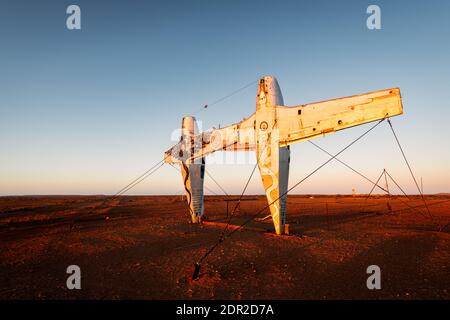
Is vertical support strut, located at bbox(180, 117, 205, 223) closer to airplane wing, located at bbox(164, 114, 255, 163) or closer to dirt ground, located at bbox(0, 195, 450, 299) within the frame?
airplane wing, located at bbox(164, 114, 255, 163)

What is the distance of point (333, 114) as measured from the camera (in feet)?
41.5

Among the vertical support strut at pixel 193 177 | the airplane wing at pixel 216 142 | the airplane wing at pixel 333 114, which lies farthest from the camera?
the vertical support strut at pixel 193 177

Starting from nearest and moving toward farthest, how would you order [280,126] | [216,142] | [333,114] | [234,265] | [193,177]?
[234,265] < [333,114] < [280,126] < [216,142] < [193,177]

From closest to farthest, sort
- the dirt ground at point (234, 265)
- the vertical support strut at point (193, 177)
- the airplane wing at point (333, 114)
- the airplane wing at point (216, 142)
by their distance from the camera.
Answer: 1. the dirt ground at point (234, 265)
2. the airplane wing at point (333, 114)
3. the airplane wing at point (216, 142)
4. the vertical support strut at point (193, 177)

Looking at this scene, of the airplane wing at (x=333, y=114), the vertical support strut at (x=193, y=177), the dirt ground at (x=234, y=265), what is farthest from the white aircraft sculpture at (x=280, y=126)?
the dirt ground at (x=234, y=265)

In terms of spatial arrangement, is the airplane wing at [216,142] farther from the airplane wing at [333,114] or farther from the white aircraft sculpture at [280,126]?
the airplane wing at [333,114]

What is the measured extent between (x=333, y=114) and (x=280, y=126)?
2.84 metres

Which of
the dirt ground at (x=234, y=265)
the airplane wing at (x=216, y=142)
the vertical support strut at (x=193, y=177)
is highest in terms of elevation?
the airplane wing at (x=216, y=142)

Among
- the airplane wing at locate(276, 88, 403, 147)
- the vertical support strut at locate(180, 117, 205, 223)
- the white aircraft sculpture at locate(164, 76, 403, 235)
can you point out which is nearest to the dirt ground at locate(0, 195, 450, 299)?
the white aircraft sculpture at locate(164, 76, 403, 235)

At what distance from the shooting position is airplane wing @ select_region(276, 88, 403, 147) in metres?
11.0

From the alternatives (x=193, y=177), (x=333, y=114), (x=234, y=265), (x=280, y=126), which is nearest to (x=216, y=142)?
(x=193, y=177)

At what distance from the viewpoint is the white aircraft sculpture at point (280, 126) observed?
11547 millimetres

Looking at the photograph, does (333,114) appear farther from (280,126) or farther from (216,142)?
(216,142)
